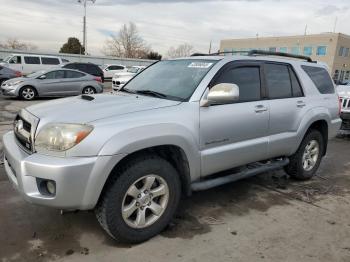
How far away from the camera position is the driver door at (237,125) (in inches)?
141

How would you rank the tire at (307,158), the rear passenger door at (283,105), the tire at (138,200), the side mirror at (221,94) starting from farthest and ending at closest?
the tire at (307,158) → the rear passenger door at (283,105) → the side mirror at (221,94) → the tire at (138,200)

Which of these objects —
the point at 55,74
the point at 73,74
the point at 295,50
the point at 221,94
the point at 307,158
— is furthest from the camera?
the point at 295,50

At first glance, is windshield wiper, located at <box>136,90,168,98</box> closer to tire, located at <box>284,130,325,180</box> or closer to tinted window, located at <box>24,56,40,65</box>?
tire, located at <box>284,130,325,180</box>

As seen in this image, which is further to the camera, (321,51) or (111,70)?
(321,51)

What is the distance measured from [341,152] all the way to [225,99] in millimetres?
4867

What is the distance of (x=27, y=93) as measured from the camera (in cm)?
1393

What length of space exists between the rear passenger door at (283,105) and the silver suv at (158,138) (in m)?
0.01

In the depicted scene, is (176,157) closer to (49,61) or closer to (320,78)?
(320,78)

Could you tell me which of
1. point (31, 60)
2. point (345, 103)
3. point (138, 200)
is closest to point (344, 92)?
point (345, 103)

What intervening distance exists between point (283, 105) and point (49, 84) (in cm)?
1189

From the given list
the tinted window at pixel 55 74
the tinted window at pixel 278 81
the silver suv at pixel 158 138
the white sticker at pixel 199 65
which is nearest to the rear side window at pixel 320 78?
the silver suv at pixel 158 138

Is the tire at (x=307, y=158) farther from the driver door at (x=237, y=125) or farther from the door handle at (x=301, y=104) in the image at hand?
the driver door at (x=237, y=125)

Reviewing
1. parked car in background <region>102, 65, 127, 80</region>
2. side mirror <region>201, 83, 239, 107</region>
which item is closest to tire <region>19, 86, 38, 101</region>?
side mirror <region>201, 83, 239, 107</region>

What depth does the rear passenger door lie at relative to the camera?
172 inches
